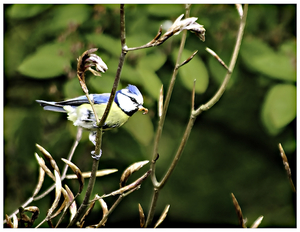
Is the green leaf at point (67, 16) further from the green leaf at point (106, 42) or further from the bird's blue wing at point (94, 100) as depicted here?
the bird's blue wing at point (94, 100)

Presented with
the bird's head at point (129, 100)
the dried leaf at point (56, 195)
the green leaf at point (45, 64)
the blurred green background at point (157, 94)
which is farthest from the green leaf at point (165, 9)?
the dried leaf at point (56, 195)

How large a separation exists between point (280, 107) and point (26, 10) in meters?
0.85

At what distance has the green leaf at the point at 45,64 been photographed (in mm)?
1000

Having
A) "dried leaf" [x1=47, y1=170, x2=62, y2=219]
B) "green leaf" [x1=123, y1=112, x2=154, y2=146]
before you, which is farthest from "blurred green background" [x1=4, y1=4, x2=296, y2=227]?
"dried leaf" [x1=47, y1=170, x2=62, y2=219]

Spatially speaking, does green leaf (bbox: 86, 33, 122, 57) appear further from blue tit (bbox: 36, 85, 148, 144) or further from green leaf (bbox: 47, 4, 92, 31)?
blue tit (bbox: 36, 85, 148, 144)

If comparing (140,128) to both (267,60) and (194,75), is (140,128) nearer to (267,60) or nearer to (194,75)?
(194,75)

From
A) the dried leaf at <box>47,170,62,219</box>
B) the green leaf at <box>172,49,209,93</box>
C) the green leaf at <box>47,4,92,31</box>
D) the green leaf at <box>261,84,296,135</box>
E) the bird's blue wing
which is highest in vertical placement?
the green leaf at <box>47,4,92,31</box>

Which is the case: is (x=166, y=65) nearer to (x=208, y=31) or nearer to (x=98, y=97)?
(x=208, y=31)

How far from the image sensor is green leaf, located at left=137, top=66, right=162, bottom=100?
37.9 inches

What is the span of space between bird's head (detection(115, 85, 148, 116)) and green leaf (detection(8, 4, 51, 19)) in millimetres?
511

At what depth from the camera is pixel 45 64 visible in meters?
1.01

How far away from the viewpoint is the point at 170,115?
53.2 inches

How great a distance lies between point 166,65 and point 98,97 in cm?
52

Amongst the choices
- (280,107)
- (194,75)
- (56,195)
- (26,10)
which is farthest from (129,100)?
(26,10)
